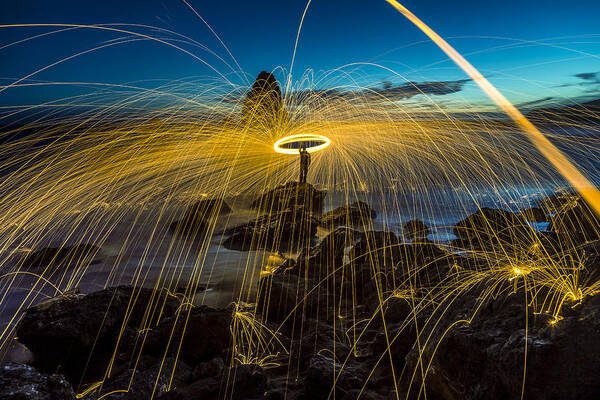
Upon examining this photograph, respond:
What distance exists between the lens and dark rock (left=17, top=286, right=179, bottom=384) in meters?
3.66

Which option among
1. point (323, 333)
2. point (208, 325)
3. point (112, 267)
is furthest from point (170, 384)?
point (112, 267)

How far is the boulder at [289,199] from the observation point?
12.5m

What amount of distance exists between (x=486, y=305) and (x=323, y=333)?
251 cm

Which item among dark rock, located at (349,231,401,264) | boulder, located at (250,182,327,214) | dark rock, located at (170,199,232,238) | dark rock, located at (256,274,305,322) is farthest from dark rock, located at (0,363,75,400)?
boulder, located at (250,182,327,214)

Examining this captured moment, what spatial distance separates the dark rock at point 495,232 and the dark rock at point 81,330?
8068 mm

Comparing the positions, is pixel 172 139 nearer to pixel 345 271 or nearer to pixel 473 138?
pixel 345 271

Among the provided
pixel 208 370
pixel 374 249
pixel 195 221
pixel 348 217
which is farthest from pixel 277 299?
pixel 348 217

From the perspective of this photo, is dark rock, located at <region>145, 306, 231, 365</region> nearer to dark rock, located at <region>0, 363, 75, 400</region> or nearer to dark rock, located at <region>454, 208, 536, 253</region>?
dark rock, located at <region>0, 363, 75, 400</region>

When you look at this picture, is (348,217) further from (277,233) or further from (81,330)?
(81,330)

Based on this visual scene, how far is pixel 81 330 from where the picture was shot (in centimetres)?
379

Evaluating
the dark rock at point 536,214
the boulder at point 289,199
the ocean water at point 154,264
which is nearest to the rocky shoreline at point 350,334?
the ocean water at point 154,264

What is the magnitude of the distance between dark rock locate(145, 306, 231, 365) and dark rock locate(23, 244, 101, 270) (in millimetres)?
6258

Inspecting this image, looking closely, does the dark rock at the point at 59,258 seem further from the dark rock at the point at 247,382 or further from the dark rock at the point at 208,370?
the dark rock at the point at 247,382

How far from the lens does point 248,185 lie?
20688mm
